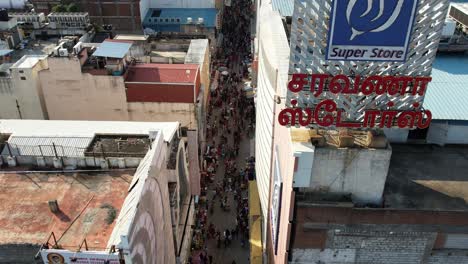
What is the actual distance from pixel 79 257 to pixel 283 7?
85.2 feet

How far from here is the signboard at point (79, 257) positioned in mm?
16688

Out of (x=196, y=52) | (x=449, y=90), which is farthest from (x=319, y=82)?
(x=196, y=52)

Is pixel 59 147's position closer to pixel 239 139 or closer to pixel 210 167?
pixel 210 167

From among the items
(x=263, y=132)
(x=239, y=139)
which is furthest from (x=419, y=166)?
(x=239, y=139)

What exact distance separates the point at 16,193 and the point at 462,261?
21550mm

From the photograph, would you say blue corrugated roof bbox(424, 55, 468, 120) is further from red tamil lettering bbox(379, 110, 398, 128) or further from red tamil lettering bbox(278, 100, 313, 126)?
red tamil lettering bbox(278, 100, 313, 126)

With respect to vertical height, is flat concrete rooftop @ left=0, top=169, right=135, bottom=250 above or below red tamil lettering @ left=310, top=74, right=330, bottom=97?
below

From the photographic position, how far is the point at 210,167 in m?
40.6

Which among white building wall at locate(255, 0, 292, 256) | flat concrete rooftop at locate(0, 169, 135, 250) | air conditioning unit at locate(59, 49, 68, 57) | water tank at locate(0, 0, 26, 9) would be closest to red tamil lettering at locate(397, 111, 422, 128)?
white building wall at locate(255, 0, 292, 256)

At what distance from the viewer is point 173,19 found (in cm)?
6303

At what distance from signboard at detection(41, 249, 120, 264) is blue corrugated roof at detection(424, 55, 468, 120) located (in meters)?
17.0

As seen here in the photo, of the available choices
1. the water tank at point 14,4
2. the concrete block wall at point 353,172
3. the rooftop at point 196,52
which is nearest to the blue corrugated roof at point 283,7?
the rooftop at point 196,52

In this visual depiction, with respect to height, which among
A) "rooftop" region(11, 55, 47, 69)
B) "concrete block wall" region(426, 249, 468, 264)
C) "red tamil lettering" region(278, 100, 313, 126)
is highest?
"red tamil lettering" region(278, 100, 313, 126)

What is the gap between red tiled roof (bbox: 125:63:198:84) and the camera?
3603 centimetres
